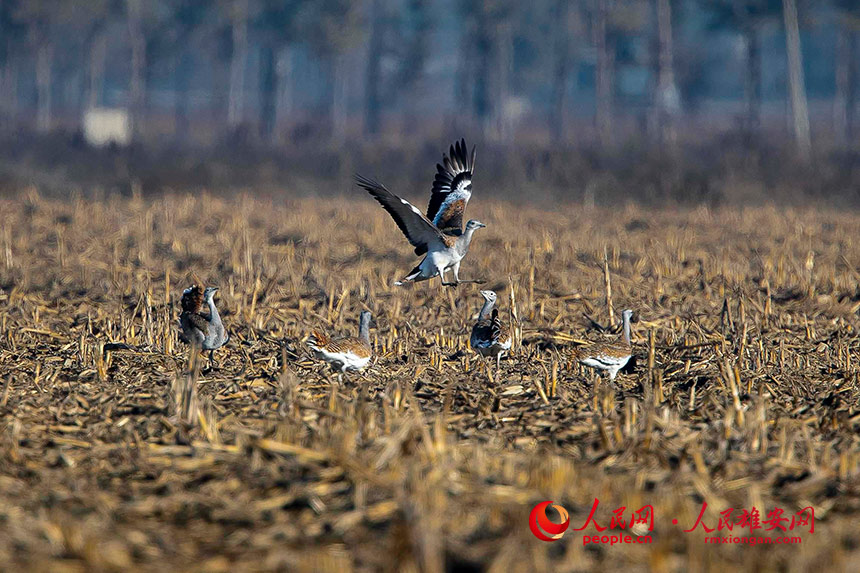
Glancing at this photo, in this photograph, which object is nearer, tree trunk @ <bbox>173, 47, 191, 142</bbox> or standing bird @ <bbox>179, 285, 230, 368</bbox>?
standing bird @ <bbox>179, 285, 230, 368</bbox>

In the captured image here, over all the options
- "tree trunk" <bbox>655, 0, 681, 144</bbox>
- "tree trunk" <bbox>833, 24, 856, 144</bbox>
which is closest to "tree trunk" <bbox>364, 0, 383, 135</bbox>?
"tree trunk" <bbox>655, 0, 681, 144</bbox>

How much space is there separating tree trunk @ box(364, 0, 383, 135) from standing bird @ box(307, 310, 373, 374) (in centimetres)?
5440

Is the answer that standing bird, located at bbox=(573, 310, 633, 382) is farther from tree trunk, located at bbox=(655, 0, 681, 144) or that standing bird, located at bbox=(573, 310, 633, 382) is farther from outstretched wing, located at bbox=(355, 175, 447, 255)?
tree trunk, located at bbox=(655, 0, 681, 144)

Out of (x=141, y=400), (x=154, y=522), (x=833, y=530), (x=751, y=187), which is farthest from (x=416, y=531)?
(x=751, y=187)

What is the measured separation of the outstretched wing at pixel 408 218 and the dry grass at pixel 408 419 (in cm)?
86

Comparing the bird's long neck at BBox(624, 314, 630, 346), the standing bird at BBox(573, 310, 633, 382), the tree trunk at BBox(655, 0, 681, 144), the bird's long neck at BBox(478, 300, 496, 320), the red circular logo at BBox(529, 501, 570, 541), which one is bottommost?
the red circular logo at BBox(529, 501, 570, 541)

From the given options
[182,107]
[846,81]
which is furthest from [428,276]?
[182,107]

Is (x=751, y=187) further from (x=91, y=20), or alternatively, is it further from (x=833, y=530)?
(x=91, y=20)

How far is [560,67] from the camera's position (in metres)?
66.4

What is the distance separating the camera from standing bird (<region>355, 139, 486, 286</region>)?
410 inches

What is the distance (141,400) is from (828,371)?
17.4 feet

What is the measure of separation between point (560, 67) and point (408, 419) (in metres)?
62.0

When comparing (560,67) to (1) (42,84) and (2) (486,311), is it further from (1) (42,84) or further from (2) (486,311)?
(2) (486,311)

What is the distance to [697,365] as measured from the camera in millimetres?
8961
